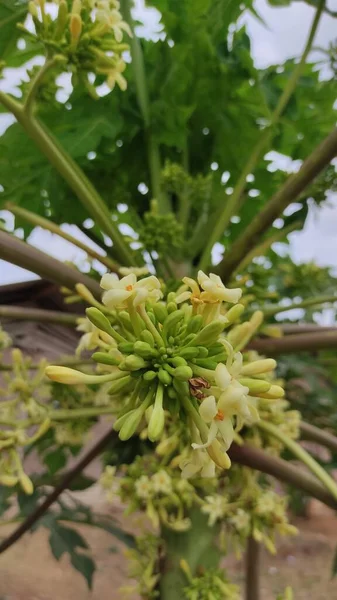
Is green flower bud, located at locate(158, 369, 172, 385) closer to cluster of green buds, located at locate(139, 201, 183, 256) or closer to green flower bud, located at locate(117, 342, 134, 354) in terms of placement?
green flower bud, located at locate(117, 342, 134, 354)

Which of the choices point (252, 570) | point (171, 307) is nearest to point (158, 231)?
point (171, 307)

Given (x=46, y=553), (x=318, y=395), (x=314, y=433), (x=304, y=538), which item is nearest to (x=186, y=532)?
(x=314, y=433)

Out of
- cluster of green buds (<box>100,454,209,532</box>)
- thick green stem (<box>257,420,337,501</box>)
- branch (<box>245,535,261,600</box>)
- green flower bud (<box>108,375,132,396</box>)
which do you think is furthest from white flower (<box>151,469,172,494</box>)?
branch (<box>245,535,261,600</box>)

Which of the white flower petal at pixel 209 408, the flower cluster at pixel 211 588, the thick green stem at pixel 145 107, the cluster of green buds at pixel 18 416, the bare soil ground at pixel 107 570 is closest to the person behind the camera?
the white flower petal at pixel 209 408

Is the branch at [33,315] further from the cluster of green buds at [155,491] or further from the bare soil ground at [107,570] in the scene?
the bare soil ground at [107,570]

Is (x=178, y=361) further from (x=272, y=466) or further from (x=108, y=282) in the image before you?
(x=272, y=466)

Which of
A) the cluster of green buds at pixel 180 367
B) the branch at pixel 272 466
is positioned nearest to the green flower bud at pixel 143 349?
the cluster of green buds at pixel 180 367

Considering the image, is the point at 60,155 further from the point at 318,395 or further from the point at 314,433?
the point at 318,395
